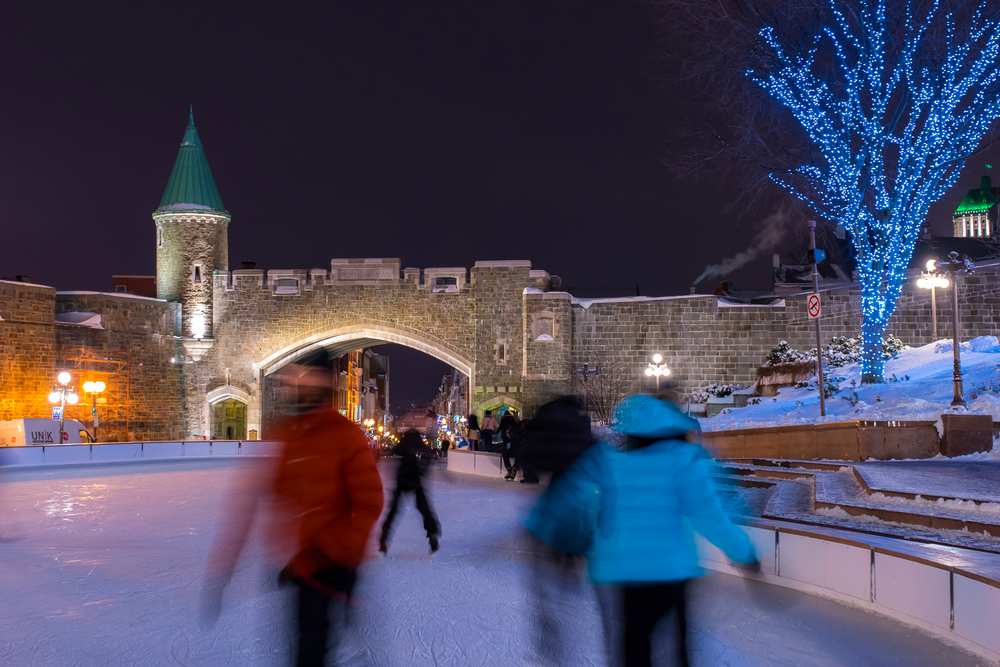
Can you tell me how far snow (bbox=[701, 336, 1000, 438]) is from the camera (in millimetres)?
9219

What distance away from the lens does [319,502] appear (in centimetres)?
270

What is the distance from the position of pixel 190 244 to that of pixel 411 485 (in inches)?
812

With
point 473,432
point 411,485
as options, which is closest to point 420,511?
point 411,485

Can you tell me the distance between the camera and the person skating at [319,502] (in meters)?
2.57

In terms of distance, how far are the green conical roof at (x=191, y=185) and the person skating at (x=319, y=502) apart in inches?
907

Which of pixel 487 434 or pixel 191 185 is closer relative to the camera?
pixel 487 434

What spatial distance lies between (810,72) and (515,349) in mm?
11923

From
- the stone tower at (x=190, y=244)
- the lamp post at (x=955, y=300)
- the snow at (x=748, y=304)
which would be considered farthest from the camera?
the stone tower at (x=190, y=244)

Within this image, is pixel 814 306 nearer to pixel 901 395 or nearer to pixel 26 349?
pixel 901 395

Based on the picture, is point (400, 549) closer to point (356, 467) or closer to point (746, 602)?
point (746, 602)

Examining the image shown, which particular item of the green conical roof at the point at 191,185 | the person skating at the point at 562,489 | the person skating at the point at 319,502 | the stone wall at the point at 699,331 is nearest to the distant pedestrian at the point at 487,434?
the stone wall at the point at 699,331

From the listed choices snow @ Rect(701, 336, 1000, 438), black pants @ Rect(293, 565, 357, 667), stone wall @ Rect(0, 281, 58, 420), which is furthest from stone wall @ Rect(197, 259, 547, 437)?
black pants @ Rect(293, 565, 357, 667)

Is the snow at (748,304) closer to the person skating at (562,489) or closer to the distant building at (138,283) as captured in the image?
the person skating at (562,489)

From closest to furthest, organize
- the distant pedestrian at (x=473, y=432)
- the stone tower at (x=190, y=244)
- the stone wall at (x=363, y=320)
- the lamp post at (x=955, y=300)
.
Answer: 1. the lamp post at (x=955, y=300)
2. the distant pedestrian at (x=473, y=432)
3. the stone wall at (x=363, y=320)
4. the stone tower at (x=190, y=244)
